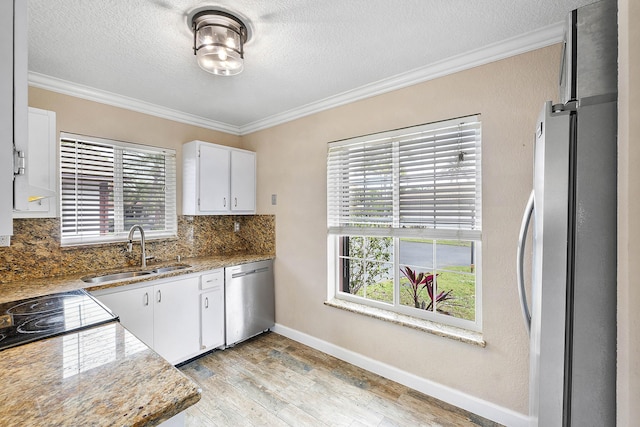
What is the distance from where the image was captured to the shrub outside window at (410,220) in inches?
86.0

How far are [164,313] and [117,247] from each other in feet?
2.88

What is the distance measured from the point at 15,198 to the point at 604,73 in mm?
1733

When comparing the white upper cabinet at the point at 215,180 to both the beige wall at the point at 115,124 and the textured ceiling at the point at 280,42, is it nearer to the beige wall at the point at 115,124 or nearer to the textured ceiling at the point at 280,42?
the beige wall at the point at 115,124

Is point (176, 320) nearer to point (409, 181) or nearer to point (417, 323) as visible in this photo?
point (417, 323)

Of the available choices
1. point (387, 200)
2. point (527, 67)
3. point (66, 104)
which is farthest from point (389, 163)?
point (66, 104)

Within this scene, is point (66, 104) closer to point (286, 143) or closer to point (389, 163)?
point (286, 143)

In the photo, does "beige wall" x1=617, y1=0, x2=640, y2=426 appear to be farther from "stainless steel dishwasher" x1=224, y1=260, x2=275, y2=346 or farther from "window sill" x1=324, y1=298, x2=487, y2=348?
"stainless steel dishwasher" x1=224, y1=260, x2=275, y2=346

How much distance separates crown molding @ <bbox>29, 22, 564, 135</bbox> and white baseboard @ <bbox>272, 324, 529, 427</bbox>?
2292mm

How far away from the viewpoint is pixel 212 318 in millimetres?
→ 2939

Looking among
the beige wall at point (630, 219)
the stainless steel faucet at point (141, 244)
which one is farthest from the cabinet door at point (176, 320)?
the beige wall at point (630, 219)

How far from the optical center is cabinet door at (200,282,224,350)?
2.87 metres

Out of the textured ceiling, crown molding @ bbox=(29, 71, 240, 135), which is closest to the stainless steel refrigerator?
the textured ceiling

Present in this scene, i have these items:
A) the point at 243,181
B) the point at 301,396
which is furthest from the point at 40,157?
the point at 301,396

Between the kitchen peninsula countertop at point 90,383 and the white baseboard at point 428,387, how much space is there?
1989 mm
